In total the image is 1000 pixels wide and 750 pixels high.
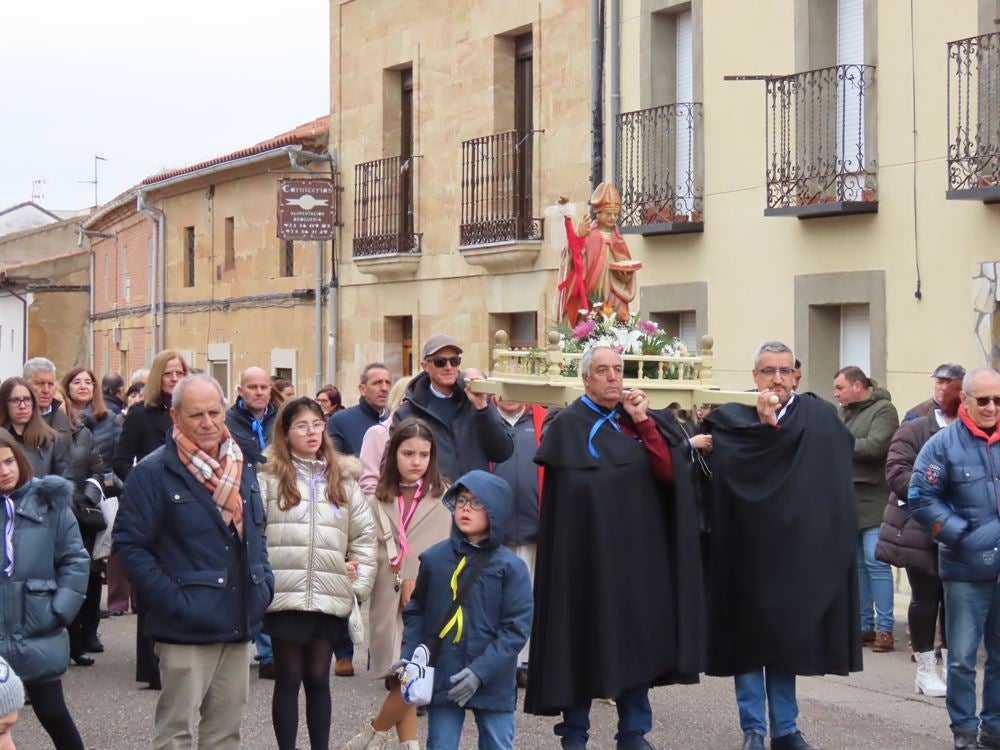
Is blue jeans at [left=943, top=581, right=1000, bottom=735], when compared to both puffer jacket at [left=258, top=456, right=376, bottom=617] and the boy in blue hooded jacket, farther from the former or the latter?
puffer jacket at [left=258, top=456, right=376, bottom=617]

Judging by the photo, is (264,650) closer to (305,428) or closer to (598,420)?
(305,428)

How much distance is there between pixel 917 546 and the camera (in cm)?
916

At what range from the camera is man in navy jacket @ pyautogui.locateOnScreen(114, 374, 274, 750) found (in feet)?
20.1

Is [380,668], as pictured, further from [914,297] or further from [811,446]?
[914,297]

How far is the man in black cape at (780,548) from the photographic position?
24.5 ft

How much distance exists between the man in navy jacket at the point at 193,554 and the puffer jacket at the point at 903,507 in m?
4.29

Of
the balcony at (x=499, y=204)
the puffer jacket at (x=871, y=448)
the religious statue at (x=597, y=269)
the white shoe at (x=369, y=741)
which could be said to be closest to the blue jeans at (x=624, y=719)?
the white shoe at (x=369, y=741)

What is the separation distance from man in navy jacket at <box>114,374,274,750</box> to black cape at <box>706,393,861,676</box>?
2.35 meters

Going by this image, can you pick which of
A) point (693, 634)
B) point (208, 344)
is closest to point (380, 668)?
point (693, 634)

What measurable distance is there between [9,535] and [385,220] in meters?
14.7

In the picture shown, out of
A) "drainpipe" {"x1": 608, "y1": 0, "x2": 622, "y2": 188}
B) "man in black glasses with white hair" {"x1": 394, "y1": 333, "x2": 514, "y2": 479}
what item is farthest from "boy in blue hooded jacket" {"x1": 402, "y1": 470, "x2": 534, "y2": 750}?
"drainpipe" {"x1": 608, "y1": 0, "x2": 622, "y2": 188}

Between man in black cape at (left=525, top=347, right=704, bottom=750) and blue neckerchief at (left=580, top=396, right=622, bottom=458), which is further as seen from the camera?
blue neckerchief at (left=580, top=396, right=622, bottom=458)

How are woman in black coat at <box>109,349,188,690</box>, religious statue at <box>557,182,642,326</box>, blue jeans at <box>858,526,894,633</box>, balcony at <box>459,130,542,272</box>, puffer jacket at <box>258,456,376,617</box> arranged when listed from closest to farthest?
puffer jacket at <box>258,456,376,617</box>, religious statue at <box>557,182,642,326</box>, woman in black coat at <box>109,349,188,690</box>, blue jeans at <box>858,526,894,633</box>, balcony at <box>459,130,542,272</box>

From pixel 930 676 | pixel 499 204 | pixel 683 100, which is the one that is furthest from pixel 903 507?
pixel 499 204
